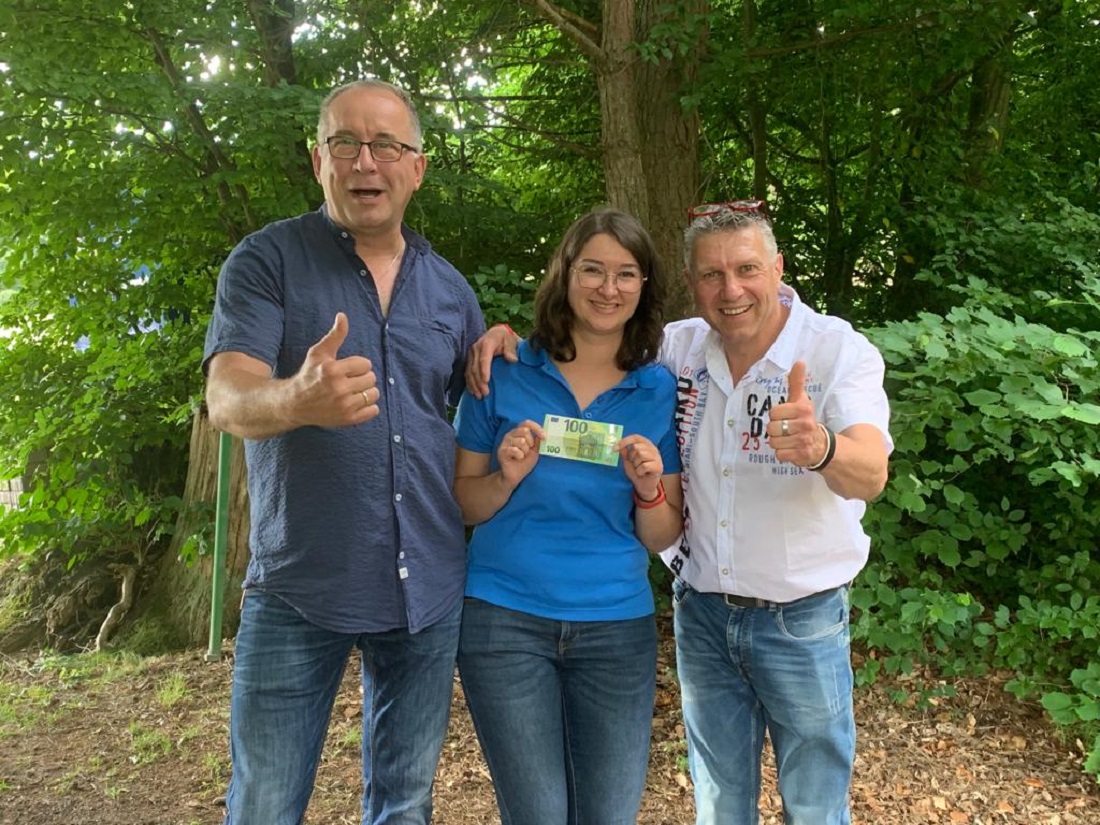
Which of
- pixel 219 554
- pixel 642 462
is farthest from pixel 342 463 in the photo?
pixel 219 554

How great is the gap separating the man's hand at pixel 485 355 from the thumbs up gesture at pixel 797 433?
2.50 ft

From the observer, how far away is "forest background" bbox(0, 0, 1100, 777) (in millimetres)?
3789

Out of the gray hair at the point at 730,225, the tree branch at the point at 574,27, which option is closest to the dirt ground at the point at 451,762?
the gray hair at the point at 730,225

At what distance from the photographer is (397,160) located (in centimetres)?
215

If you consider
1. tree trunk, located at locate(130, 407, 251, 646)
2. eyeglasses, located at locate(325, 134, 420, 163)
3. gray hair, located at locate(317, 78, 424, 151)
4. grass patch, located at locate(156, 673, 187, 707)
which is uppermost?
gray hair, located at locate(317, 78, 424, 151)

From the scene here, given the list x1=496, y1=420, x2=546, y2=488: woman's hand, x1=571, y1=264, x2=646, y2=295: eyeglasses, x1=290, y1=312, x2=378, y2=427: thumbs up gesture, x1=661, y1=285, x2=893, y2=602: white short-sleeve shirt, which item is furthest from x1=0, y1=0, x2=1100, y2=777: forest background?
x1=290, y1=312, x2=378, y2=427: thumbs up gesture

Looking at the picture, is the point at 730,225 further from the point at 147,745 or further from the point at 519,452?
the point at 147,745

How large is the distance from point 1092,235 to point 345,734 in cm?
524

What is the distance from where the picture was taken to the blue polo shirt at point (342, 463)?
6.73ft

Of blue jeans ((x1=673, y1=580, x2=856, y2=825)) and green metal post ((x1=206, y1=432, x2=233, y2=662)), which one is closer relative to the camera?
blue jeans ((x1=673, y1=580, x2=856, y2=825))

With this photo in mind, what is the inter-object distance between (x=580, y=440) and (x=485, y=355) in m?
0.37

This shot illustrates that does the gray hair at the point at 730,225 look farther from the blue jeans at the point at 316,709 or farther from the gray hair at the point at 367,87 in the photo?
→ the blue jeans at the point at 316,709

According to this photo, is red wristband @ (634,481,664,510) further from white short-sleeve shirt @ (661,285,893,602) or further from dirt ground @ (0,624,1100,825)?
dirt ground @ (0,624,1100,825)

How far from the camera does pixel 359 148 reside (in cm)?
212
